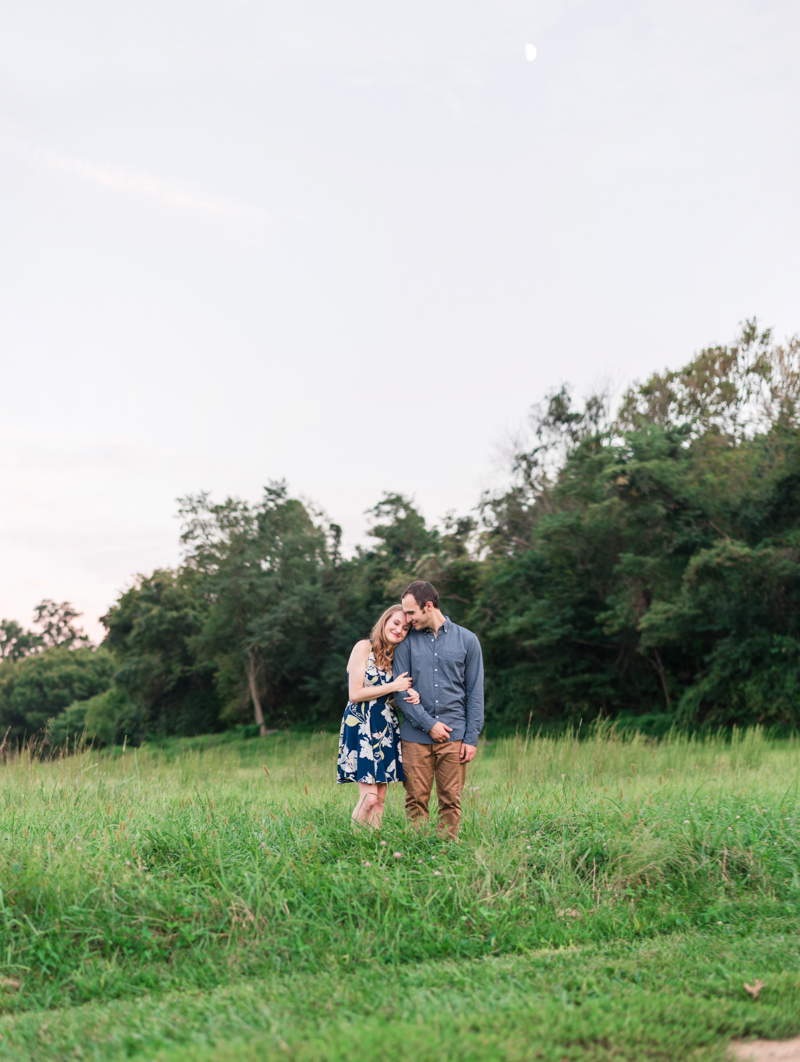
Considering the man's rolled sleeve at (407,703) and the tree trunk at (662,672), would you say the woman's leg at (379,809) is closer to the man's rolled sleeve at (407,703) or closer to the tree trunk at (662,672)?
the man's rolled sleeve at (407,703)

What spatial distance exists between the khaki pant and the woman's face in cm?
72

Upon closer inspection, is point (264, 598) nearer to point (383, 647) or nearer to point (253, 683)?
point (253, 683)

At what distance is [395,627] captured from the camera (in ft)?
18.5

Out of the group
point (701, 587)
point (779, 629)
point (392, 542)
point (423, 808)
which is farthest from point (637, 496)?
point (423, 808)

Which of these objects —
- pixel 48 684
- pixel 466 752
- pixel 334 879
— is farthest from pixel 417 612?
pixel 48 684

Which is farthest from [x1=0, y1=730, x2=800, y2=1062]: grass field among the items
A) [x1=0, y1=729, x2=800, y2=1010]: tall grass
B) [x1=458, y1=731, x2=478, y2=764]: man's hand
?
[x1=458, y1=731, x2=478, y2=764]: man's hand

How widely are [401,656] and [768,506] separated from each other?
2001 cm

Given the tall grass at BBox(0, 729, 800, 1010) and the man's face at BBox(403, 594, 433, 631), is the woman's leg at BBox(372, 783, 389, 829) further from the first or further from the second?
the man's face at BBox(403, 594, 433, 631)

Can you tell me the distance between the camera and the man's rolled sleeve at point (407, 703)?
18.1 feet

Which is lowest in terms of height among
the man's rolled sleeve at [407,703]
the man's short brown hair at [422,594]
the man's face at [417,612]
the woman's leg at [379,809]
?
the woman's leg at [379,809]

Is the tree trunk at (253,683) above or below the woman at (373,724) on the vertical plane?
below

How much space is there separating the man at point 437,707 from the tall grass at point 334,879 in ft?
0.95

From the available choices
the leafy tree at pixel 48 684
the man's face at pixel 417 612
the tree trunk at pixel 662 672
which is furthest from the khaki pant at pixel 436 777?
the leafy tree at pixel 48 684

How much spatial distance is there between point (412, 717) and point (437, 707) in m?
0.20
